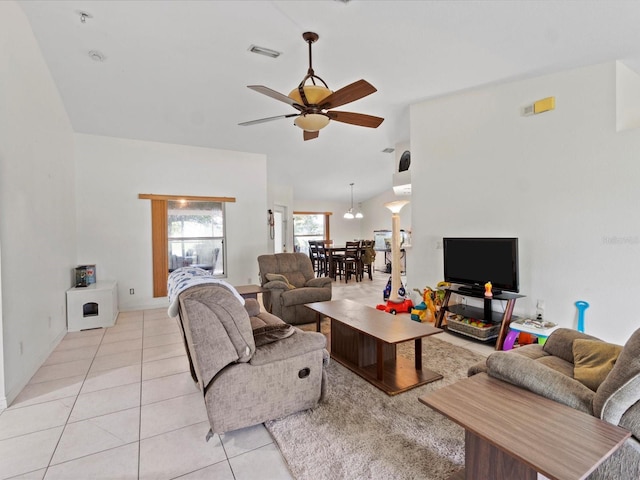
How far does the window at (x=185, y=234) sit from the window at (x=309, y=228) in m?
5.19

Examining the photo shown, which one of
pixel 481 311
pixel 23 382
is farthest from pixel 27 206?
pixel 481 311

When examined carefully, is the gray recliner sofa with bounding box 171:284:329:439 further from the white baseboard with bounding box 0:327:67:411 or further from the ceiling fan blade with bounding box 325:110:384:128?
the ceiling fan blade with bounding box 325:110:384:128

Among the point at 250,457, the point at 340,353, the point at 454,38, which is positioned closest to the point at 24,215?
the point at 250,457

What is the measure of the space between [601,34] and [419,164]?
2.23 m

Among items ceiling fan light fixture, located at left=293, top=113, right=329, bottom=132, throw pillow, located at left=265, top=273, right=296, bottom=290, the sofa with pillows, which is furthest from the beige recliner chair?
the sofa with pillows

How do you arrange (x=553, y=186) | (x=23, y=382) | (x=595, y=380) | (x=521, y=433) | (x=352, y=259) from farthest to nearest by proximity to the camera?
(x=352, y=259), (x=553, y=186), (x=23, y=382), (x=595, y=380), (x=521, y=433)

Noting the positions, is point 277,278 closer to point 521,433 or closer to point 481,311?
point 481,311

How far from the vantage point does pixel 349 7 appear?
2.53 m

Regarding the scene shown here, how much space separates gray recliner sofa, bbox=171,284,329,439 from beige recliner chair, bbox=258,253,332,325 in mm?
2015

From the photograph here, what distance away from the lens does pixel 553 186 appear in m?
3.33

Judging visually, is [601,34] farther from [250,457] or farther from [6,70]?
[6,70]

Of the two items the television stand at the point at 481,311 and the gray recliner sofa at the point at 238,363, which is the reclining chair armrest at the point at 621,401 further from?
the television stand at the point at 481,311

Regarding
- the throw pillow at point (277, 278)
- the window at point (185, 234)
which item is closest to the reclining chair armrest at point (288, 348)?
the throw pillow at point (277, 278)

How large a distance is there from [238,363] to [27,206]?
2.46m
